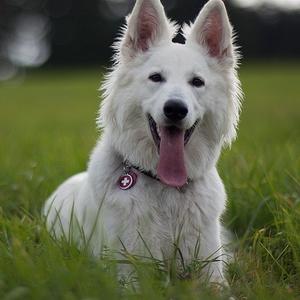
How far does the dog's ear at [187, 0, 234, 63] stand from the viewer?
4309mm

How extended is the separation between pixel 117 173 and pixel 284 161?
7.77 ft

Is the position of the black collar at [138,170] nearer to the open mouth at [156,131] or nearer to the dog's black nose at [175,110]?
the open mouth at [156,131]

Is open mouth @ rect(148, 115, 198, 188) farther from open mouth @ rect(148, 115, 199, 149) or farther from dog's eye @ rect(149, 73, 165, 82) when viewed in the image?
dog's eye @ rect(149, 73, 165, 82)

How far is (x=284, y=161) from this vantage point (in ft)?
19.4

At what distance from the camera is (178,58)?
410cm

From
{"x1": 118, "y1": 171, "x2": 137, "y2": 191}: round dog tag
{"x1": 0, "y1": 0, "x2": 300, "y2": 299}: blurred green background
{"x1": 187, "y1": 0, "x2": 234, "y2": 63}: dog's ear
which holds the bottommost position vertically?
{"x1": 0, "y1": 0, "x2": 300, "y2": 299}: blurred green background

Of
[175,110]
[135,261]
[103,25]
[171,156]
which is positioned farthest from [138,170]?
[103,25]

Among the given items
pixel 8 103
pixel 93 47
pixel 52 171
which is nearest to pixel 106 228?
pixel 52 171

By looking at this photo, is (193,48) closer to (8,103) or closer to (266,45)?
(8,103)

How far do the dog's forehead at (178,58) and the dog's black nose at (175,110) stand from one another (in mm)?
379

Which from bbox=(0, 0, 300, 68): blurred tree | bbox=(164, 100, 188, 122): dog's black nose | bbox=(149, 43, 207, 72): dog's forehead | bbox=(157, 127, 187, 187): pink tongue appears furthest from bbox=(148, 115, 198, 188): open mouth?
bbox=(0, 0, 300, 68): blurred tree

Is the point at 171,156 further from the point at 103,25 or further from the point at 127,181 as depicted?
the point at 103,25

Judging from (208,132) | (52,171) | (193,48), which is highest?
(193,48)

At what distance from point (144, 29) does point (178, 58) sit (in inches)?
16.9
